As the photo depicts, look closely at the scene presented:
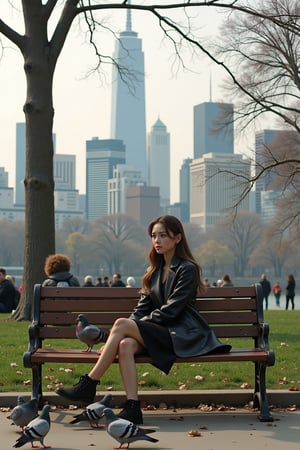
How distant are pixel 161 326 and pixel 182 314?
0.21 metres

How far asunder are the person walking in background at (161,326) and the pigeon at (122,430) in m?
0.56

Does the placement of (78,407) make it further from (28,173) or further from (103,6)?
(103,6)

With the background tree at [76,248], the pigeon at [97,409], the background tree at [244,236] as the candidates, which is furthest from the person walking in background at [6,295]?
the background tree at [76,248]

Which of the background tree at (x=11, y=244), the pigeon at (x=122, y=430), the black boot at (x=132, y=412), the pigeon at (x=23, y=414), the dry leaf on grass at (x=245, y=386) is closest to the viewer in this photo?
the pigeon at (x=122, y=430)

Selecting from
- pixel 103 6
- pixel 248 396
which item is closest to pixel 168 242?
pixel 248 396

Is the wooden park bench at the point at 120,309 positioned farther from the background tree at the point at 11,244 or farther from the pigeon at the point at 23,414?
the background tree at the point at 11,244

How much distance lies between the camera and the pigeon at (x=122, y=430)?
5.70 meters

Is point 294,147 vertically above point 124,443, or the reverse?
point 294,147

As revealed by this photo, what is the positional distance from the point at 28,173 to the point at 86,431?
9.85m

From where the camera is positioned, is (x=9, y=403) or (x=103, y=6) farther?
(x=103, y=6)

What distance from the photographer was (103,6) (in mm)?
16922

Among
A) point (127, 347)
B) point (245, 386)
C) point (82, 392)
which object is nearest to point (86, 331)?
point (127, 347)

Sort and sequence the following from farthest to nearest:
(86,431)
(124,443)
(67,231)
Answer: (67,231), (86,431), (124,443)

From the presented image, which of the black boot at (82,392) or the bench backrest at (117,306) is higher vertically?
the bench backrest at (117,306)
